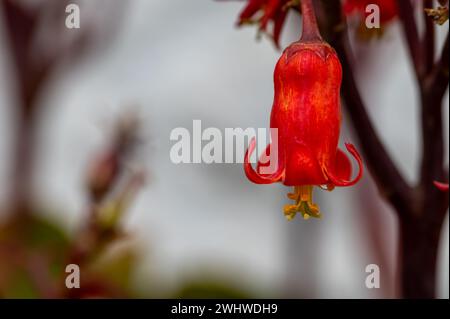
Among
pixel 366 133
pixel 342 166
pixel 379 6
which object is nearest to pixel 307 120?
pixel 342 166

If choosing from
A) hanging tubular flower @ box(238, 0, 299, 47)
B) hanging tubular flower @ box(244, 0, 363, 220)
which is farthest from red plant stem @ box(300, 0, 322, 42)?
hanging tubular flower @ box(238, 0, 299, 47)

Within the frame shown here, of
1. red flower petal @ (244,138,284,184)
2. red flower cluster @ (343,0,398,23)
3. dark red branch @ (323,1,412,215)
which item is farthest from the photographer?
red flower cluster @ (343,0,398,23)

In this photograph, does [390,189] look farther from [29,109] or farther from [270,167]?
[29,109]

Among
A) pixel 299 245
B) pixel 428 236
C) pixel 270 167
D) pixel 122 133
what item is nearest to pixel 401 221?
pixel 428 236

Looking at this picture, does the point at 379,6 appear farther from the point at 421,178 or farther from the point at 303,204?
the point at 303,204

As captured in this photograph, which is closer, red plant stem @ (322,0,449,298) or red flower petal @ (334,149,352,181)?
red flower petal @ (334,149,352,181)

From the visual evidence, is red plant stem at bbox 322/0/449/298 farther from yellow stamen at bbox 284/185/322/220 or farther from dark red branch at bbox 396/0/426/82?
yellow stamen at bbox 284/185/322/220
